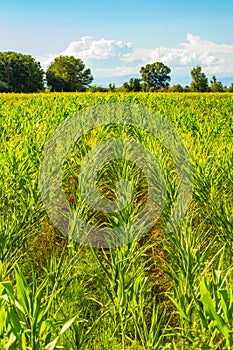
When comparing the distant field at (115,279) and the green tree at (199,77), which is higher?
the green tree at (199,77)

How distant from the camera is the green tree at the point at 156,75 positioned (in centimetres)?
7619

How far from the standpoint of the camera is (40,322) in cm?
162

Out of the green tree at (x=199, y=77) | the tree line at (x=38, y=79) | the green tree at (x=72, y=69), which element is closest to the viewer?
the tree line at (x=38, y=79)

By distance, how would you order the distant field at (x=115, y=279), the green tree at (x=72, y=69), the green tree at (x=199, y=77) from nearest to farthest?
the distant field at (x=115, y=279)
the green tree at (x=199, y=77)
the green tree at (x=72, y=69)

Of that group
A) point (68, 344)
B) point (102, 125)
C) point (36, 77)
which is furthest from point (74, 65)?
point (68, 344)

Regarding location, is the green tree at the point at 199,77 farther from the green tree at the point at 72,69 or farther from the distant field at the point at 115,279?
the distant field at the point at 115,279

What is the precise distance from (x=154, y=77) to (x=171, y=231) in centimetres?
7600

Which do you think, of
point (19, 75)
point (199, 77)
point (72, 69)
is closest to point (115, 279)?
point (19, 75)

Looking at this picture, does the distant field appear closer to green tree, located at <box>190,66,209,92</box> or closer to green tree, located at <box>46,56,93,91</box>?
green tree, located at <box>190,66,209,92</box>

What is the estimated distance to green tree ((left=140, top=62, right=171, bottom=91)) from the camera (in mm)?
76188

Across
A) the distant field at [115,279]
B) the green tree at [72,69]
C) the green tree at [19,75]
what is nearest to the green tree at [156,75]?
the green tree at [72,69]

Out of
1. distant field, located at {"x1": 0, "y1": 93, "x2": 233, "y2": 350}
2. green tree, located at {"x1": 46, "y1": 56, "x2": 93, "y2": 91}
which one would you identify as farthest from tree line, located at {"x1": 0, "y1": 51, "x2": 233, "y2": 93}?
distant field, located at {"x1": 0, "y1": 93, "x2": 233, "y2": 350}

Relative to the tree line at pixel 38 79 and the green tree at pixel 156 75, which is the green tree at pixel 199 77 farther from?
the green tree at pixel 156 75

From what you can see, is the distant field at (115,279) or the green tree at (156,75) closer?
the distant field at (115,279)
